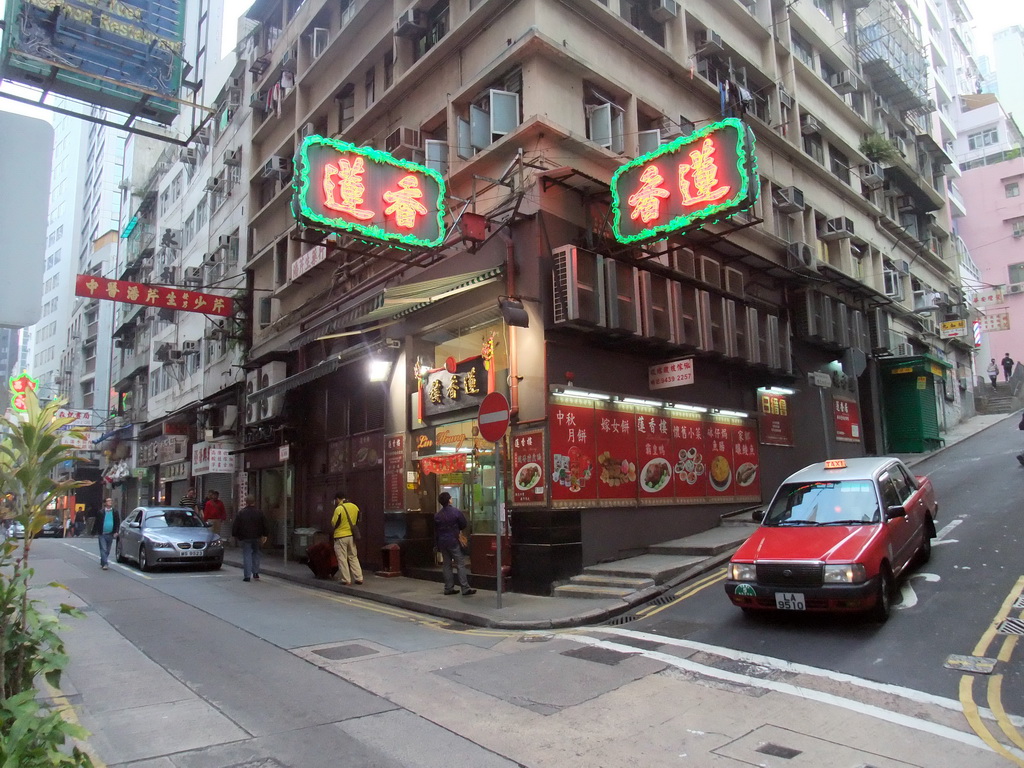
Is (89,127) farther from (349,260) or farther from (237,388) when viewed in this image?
(349,260)

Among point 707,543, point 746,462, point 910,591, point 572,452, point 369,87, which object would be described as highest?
point 369,87

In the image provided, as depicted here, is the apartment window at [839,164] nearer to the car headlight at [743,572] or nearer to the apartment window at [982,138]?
the car headlight at [743,572]

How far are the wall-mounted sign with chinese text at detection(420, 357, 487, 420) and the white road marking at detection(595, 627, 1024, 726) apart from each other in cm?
565

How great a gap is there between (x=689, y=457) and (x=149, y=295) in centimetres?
1704

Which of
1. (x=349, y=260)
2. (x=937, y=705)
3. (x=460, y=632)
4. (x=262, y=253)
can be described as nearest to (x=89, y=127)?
(x=262, y=253)

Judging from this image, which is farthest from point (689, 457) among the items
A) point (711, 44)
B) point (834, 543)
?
point (711, 44)

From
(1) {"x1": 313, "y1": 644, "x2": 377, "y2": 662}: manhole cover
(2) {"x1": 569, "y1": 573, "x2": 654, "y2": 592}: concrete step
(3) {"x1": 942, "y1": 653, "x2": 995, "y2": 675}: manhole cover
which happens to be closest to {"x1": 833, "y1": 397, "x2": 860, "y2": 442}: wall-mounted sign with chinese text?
(2) {"x1": 569, "y1": 573, "x2": 654, "y2": 592}: concrete step

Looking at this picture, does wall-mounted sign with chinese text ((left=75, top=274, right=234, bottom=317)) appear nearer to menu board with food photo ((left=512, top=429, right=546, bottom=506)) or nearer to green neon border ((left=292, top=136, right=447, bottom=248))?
green neon border ((left=292, top=136, right=447, bottom=248))

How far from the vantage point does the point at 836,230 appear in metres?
21.9

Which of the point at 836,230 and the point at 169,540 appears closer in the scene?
the point at 169,540

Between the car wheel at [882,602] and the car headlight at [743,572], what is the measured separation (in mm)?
1301

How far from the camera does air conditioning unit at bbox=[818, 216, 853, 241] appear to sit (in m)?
21.7

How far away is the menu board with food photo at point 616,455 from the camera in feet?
42.1

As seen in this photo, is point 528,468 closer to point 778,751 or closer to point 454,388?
point 454,388
